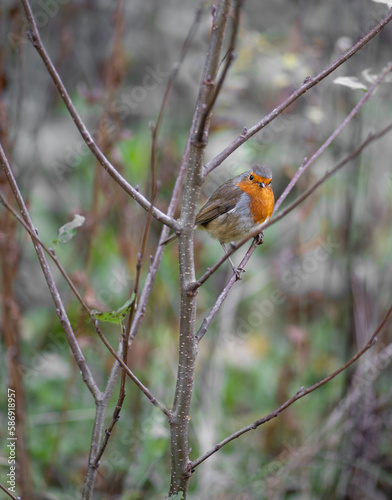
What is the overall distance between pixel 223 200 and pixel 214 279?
135 centimetres

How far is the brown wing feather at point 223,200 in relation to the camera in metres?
2.69

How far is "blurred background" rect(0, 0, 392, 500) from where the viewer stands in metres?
2.67

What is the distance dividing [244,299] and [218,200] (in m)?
1.76

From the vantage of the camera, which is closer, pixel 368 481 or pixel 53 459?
pixel 53 459

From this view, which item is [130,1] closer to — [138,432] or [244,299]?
[244,299]

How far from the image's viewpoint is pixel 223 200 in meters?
2.72

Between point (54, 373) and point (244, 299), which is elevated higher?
point (244, 299)

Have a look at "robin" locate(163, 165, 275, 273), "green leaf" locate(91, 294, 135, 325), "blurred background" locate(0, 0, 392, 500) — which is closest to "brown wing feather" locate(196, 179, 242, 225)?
"robin" locate(163, 165, 275, 273)

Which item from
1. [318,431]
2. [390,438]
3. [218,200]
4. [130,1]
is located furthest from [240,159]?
[130,1]

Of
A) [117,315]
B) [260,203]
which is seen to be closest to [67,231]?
[117,315]

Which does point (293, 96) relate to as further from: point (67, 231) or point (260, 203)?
point (260, 203)

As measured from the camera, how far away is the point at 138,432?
2.80 metres

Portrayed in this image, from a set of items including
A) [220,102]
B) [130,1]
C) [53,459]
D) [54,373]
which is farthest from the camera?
[130,1]

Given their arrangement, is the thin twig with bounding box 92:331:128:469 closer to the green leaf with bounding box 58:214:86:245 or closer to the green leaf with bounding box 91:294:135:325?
the green leaf with bounding box 91:294:135:325
